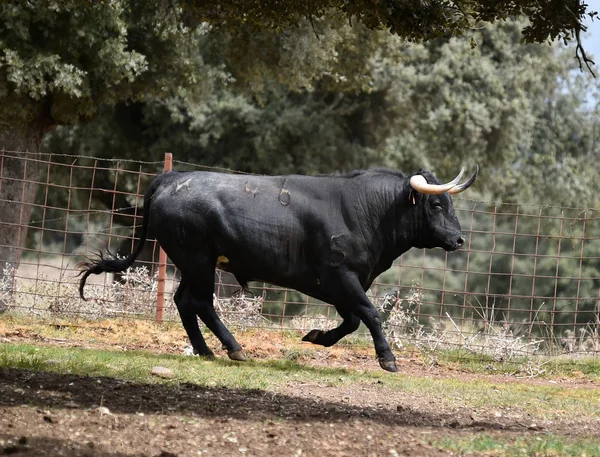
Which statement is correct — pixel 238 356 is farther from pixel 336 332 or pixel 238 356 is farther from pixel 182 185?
pixel 182 185

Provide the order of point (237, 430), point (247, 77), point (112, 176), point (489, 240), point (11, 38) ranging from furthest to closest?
Result: 1. point (489, 240)
2. point (112, 176)
3. point (247, 77)
4. point (11, 38)
5. point (237, 430)

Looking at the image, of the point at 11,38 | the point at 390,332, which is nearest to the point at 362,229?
the point at 390,332

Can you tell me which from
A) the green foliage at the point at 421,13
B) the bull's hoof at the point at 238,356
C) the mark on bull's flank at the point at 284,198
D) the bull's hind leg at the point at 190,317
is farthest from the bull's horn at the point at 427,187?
the green foliage at the point at 421,13

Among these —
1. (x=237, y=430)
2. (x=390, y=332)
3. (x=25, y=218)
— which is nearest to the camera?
(x=237, y=430)

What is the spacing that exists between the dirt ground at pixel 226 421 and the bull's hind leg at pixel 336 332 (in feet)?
3.97

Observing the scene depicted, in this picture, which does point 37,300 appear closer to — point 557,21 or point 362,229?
point 362,229

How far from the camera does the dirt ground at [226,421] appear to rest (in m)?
5.85

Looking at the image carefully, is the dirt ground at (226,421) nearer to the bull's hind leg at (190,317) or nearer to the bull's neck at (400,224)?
the bull's hind leg at (190,317)

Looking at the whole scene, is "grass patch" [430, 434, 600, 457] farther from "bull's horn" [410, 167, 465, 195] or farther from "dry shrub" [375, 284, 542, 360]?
"dry shrub" [375, 284, 542, 360]

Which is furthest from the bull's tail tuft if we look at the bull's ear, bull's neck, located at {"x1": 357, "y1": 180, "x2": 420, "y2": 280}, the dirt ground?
the bull's ear

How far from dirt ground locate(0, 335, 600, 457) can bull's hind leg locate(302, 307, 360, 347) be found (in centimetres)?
121

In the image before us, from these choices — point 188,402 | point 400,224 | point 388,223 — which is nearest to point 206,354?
point 388,223

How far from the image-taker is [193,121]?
26.0 metres

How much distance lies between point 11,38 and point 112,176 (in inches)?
375
